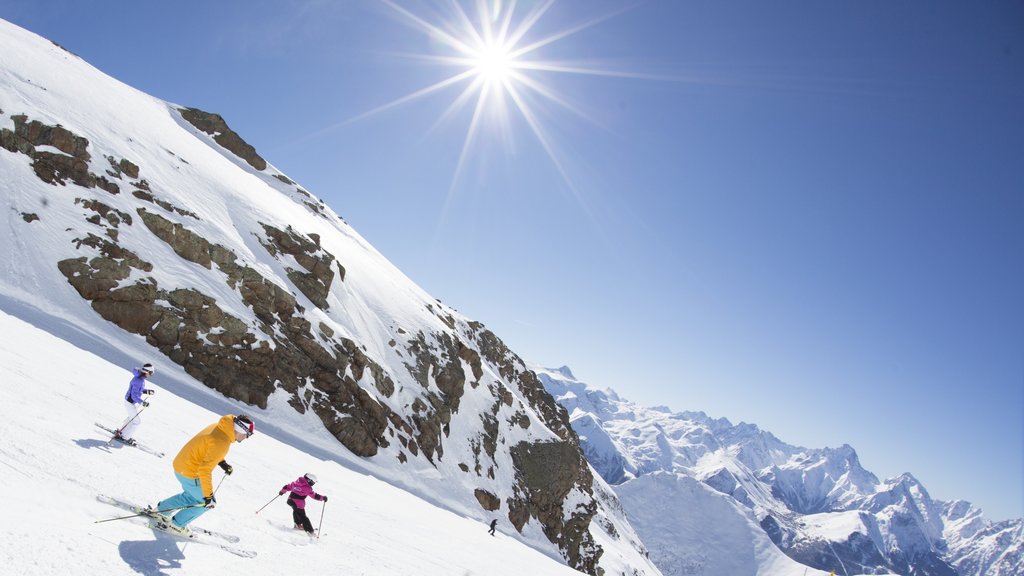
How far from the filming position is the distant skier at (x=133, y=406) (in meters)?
12.2

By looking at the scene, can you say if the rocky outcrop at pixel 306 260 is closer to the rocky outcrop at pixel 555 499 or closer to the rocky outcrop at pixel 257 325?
the rocky outcrop at pixel 257 325

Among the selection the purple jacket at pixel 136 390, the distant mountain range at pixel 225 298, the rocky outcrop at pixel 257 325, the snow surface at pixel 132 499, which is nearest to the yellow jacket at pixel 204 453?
the snow surface at pixel 132 499

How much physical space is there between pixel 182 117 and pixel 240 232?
44691mm

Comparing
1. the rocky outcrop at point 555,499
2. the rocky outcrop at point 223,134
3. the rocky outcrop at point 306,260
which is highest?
the rocky outcrop at point 223,134

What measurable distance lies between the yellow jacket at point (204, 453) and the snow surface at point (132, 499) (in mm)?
1111

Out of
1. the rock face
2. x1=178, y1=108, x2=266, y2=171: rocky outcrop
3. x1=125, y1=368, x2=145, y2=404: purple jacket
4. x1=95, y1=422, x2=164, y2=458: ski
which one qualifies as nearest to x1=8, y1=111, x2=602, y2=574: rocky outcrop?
the rock face

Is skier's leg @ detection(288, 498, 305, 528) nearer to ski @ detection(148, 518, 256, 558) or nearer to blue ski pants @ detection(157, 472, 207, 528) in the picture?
ski @ detection(148, 518, 256, 558)

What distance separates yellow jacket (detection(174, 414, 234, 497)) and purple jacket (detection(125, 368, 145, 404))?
6.75m

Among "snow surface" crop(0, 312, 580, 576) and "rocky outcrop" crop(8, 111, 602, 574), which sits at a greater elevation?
"rocky outcrop" crop(8, 111, 602, 574)

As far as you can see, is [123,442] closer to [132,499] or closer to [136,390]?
[136,390]

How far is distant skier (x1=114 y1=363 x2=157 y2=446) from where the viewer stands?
12.2m

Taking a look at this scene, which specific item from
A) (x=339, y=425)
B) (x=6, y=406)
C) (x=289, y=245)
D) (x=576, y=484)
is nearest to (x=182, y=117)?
(x=289, y=245)

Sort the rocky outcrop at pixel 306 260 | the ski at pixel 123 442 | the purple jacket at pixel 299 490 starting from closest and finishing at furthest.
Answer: the purple jacket at pixel 299 490 < the ski at pixel 123 442 < the rocky outcrop at pixel 306 260

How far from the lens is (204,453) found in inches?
303
